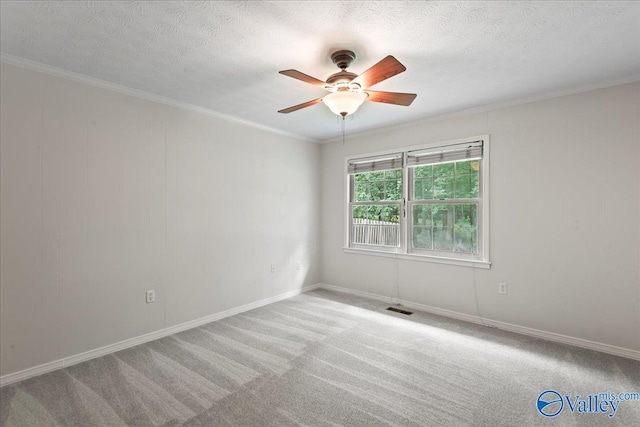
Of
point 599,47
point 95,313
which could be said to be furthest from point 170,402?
point 599,47

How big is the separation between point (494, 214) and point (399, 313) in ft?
5.33

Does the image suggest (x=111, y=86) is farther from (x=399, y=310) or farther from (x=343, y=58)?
(x=399, y=310)

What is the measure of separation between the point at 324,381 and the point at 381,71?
7.44ft

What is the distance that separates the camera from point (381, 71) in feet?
6.54

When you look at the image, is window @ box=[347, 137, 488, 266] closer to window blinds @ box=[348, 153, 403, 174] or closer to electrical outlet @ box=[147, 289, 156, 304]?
window blinds @ box=[348, 153, 403, 174]

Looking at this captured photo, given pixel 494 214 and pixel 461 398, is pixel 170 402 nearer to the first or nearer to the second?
pixel 461 398

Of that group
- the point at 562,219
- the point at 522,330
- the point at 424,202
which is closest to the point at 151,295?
the point at 424,202

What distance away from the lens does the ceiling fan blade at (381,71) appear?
6.12 feet

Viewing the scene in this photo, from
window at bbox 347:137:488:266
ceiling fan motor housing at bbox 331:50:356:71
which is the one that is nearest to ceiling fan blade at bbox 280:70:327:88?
ceiling fan motor housing at bbox 331:50:356:71

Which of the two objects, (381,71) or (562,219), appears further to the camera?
(562,219)

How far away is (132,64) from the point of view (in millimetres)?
2428
